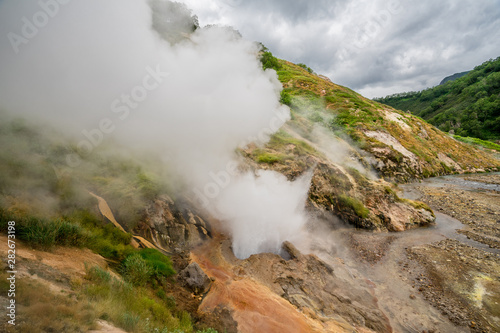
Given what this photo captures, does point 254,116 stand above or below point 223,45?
below

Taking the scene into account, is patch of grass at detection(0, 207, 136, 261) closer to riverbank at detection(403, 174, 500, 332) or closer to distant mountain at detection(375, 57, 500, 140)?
riverbank at detection(403, 174, 500, 332)

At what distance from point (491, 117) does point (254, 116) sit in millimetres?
81771

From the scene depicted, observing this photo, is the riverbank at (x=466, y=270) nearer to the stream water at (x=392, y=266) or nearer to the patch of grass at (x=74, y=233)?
the stream water at (x=392, y=266)

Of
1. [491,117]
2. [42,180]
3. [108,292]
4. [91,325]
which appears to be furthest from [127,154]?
[491,117]

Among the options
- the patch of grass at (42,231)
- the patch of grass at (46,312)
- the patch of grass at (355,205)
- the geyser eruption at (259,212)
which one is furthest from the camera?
the patch of grass at (355,205)

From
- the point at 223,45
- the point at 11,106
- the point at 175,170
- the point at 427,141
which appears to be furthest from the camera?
the point at 427,141

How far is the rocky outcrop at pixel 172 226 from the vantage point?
7129mm

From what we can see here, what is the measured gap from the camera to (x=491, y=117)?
58969mm

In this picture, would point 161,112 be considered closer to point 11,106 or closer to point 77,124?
point 77,124

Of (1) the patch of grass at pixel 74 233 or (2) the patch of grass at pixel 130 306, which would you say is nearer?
(2) the patch of grass at pixel 130 306

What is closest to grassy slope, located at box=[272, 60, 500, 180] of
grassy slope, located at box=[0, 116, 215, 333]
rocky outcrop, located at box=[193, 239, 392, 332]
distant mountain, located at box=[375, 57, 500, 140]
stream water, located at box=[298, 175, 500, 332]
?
stream water, located at box=[298, 175, 500, 332]

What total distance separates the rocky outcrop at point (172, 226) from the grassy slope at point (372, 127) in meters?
14.4

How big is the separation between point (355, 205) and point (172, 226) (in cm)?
960

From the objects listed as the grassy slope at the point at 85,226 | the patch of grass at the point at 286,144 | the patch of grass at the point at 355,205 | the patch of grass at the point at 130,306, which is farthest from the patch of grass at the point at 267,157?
the patch of grass at the point at 130,306
